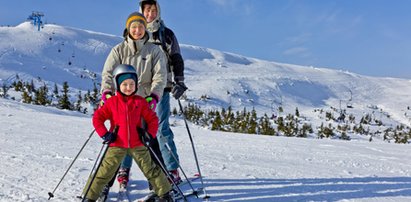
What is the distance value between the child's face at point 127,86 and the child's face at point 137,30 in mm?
618

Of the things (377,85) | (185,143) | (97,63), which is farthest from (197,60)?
(185,143)

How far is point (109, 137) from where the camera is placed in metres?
3.04

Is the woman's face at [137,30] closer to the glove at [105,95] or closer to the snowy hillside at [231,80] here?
the glove at [105,95]

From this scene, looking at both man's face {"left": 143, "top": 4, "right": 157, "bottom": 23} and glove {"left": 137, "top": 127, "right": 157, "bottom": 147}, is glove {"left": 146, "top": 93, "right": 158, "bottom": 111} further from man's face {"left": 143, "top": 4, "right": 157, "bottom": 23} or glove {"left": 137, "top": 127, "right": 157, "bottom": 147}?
man's face {"left": 143, "top": 4, "right": 157, "bottom": 23}

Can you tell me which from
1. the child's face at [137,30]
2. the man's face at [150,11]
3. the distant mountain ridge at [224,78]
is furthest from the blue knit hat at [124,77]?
the distant mountain ridge at [224,78]

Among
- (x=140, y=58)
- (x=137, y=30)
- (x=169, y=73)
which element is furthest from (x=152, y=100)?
(x=169, y=73)

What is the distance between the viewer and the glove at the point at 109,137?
303cm

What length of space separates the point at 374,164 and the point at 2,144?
699 cm

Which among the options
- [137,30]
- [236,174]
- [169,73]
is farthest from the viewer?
[236,174]

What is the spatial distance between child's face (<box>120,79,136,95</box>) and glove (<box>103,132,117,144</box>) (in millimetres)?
377

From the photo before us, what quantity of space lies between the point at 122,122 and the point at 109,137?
0.17 metres

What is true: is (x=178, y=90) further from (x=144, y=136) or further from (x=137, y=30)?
(x=144, y=136)

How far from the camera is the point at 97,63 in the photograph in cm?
8369

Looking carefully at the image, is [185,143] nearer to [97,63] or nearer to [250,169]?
[250,169]
